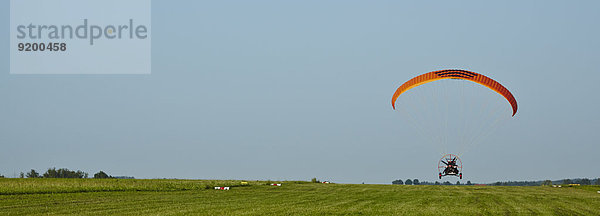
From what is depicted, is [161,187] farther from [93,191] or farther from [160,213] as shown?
[160,213]

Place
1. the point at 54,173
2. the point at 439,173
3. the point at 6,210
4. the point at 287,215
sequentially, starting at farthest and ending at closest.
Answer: the point at 54,173 → the point at 439,173 → the point at 6,210 → the point at 287,215

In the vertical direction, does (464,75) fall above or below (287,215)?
above

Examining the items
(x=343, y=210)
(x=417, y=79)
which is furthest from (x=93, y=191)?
(x=417, y=79)

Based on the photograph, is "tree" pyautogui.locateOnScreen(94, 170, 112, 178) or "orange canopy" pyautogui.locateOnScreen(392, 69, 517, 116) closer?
"orange canopy" pyautogui.locateOnScreen(392, 69, 517, 116)

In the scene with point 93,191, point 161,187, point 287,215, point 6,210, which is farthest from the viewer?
point 161,187

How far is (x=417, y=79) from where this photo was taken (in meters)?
46.7

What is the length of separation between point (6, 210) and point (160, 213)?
683 centimetres

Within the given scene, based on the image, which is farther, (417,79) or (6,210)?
(417,79)

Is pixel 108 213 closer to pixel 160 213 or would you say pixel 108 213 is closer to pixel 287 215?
pixel 160 213

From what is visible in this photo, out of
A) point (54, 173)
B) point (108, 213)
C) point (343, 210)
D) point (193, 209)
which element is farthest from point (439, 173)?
point (54, 173)

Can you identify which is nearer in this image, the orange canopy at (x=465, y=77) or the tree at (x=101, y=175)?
the orange canopy at (x=465, y=77)

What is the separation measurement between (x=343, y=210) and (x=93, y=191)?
2137cm

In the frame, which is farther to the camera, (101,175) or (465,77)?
(101,175)

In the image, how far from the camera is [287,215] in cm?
2256
